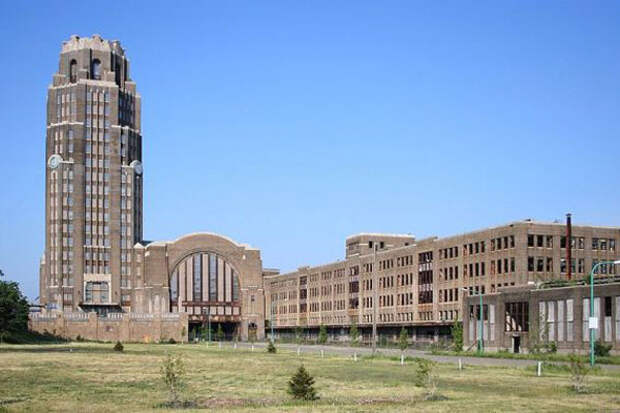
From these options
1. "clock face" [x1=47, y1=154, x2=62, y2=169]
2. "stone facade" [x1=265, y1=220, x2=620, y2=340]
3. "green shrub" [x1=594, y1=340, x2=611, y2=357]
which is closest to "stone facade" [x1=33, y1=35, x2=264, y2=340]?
"clock face" [x1=47, y1=154, x2=62, y2=169]

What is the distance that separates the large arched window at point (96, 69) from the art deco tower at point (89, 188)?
0.69 ft

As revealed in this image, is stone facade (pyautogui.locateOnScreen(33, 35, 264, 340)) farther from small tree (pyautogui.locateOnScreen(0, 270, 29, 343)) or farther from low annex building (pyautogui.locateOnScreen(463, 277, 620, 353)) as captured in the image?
low annex building (pyautogui.locateOnScreen(463, 277, 620, 353))

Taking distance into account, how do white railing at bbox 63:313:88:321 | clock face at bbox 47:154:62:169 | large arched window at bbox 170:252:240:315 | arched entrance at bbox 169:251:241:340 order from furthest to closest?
arched entrance at bbox 169:251:241:340 < large arched window at bbox 170:252:240:315 < clock face at bbox 47:154:62:169 < white railing at bbox 63:313:88:321

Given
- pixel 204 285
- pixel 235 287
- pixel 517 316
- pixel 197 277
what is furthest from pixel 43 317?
pixel 517 316

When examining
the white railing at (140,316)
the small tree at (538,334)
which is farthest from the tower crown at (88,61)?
the small tree at (538,334)

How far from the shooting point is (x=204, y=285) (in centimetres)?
18738

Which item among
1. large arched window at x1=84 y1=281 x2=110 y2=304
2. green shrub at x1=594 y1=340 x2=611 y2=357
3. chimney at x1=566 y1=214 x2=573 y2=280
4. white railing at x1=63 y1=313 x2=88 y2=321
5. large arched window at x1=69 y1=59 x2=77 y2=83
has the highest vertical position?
large arched window at x1=69 y1=59 x2=77 y2=83

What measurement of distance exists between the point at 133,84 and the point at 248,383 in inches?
6030

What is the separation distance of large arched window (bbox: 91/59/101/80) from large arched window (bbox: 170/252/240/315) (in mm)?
42249

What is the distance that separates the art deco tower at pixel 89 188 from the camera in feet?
573

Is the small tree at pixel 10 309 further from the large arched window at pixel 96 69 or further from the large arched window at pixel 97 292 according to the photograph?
the large arched window at pixel 96 69

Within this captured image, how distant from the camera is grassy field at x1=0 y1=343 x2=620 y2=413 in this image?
111 ft

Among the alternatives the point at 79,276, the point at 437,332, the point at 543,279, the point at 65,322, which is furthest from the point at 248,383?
the point at 79,276

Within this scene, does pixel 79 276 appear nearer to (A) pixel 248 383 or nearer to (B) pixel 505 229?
(B) pixel 505 229
